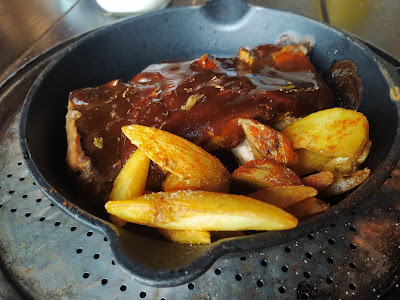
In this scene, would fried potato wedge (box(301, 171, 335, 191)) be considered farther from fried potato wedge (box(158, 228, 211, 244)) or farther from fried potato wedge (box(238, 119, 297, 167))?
fried potato wedge (box(158, 228, 211, 244))

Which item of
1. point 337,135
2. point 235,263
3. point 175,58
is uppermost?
point 175,58

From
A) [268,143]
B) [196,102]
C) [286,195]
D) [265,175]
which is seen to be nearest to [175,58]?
[196,102]

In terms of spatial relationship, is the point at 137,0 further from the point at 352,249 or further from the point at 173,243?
the point at 352,249

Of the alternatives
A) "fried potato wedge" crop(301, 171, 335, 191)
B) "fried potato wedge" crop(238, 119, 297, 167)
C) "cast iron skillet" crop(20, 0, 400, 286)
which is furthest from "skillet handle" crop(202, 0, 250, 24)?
"fried potato wedge" crop(301, 171, 335, 191)

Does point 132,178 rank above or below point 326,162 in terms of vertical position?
above

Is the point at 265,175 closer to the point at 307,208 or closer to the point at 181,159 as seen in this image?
the point at 307,208

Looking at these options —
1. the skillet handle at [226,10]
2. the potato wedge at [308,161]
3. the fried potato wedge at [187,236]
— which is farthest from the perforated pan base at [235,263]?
the skillet handle at [226,10]

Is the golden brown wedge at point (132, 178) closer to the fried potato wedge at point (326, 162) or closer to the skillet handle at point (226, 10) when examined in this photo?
the fried potato wedge at point (326, 162)
